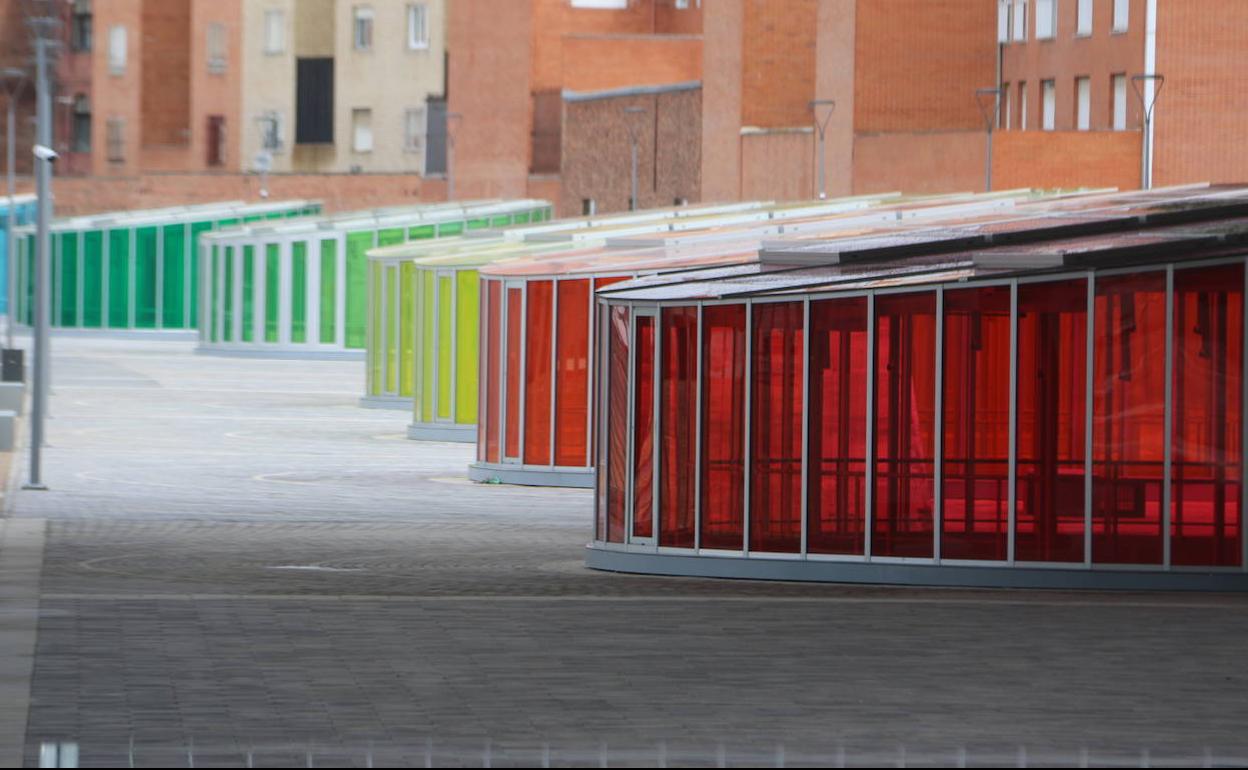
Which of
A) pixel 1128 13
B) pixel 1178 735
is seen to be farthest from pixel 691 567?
pixel 1128 13

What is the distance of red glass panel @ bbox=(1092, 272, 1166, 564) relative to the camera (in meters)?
16.3

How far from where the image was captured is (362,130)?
9488cm

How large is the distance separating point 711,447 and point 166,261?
50.2 meters

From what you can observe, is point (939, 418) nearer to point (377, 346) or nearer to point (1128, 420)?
point (1128, 420)

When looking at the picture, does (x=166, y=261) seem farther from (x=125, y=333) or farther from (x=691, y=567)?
(x=691, y=567)

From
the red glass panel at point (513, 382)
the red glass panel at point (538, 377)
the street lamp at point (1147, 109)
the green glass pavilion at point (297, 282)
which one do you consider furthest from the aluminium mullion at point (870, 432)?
the green glass pavilion at point (297, 282)

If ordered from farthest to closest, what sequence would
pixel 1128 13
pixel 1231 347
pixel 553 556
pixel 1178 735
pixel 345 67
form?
1. pixel 345 67
2. pixel 1128 13
3. pixel 553 556
4. pixel 1231 347
5. pixel 1178 735

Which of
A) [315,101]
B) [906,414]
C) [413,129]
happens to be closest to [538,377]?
[906,414]

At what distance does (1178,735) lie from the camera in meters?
10.8

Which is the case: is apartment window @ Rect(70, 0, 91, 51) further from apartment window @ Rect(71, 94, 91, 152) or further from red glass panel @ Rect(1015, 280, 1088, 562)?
red glass panel @ Rect(1015, 280, 1088, 562)

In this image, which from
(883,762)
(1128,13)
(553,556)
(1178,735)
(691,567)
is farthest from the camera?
(1128,13)

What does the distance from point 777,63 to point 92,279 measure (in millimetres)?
17652

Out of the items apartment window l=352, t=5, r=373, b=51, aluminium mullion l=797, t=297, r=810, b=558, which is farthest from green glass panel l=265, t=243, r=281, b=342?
apartment window l=352, t=5, r=373, b=51

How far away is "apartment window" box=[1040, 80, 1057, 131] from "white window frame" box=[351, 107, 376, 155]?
31529 mm
